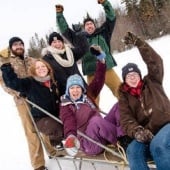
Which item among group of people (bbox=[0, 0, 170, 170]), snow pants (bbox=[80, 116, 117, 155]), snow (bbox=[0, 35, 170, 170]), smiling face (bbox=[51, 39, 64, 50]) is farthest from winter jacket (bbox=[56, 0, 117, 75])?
snow pants (bbox=[80, 116, 117, 155])

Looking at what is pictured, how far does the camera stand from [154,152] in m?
3.56

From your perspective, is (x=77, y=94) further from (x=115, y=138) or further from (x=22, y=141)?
(x=22, y=141)

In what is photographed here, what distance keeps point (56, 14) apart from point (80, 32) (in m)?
0.44

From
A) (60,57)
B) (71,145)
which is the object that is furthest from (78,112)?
(60,57)

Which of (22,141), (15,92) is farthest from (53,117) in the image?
(22,141)

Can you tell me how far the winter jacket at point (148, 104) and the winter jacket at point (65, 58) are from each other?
1.28 meters

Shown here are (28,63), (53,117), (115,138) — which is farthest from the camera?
(28,63)

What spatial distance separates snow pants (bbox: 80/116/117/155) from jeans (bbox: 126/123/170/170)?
612 millimetres

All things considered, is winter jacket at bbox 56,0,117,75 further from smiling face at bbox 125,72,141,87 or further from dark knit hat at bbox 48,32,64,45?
smiling face at bbox 125,72,141,87

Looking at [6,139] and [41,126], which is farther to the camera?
[6,139]

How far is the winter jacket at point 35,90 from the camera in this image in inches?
192

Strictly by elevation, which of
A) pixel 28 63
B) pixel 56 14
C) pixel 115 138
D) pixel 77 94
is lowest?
pixel 115 138

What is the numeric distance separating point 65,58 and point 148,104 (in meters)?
1.67

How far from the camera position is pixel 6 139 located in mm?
8836
